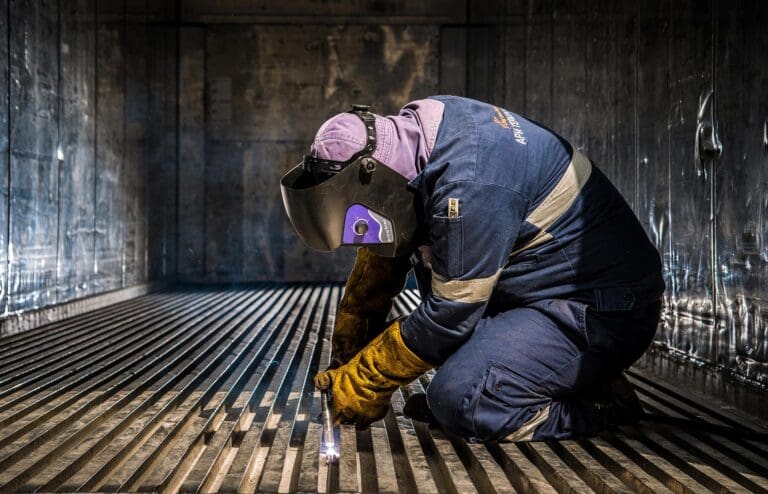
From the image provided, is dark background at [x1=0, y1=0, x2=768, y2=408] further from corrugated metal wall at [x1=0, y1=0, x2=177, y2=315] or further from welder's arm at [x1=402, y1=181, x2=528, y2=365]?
welder's arm at [x1=402, y1=181, x2=528, y2=365]

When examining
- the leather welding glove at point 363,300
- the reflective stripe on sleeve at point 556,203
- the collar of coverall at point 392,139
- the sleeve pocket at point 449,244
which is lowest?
the leather welding glove at point 363,300

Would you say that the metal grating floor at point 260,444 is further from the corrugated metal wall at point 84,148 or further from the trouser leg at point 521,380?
the corrugated metal wall at point 84,148

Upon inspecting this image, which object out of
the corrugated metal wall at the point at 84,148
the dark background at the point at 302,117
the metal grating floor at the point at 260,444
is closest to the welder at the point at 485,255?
the metal grating floor at the point at 260,444

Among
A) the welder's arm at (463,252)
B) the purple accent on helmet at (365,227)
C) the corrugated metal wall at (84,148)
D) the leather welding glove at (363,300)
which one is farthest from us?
the corrugated metal wall at (84,148)

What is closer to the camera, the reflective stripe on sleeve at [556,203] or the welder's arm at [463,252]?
the welder's arm at [463,252]

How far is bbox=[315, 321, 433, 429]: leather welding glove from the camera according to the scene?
1.81 m

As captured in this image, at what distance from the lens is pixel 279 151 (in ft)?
26.2

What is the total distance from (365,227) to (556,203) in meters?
0.51

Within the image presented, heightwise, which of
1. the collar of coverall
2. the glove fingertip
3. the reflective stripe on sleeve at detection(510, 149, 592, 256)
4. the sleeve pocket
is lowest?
the glove fingertip

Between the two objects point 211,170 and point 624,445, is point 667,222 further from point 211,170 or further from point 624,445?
point 211,170

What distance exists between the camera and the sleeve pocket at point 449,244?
167 centimetres

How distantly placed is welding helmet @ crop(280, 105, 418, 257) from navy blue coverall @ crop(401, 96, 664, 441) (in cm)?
7

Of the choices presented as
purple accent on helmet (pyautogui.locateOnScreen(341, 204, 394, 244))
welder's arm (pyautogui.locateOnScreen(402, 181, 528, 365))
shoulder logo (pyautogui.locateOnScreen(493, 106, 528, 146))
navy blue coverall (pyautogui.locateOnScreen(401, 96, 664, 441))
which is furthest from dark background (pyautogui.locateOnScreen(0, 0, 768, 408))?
purple accent on helmet (pyautogui.locateOnScreen(341, 204, 394, 244))

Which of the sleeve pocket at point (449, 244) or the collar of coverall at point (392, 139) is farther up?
the collar of coverall at point (392, 139)
